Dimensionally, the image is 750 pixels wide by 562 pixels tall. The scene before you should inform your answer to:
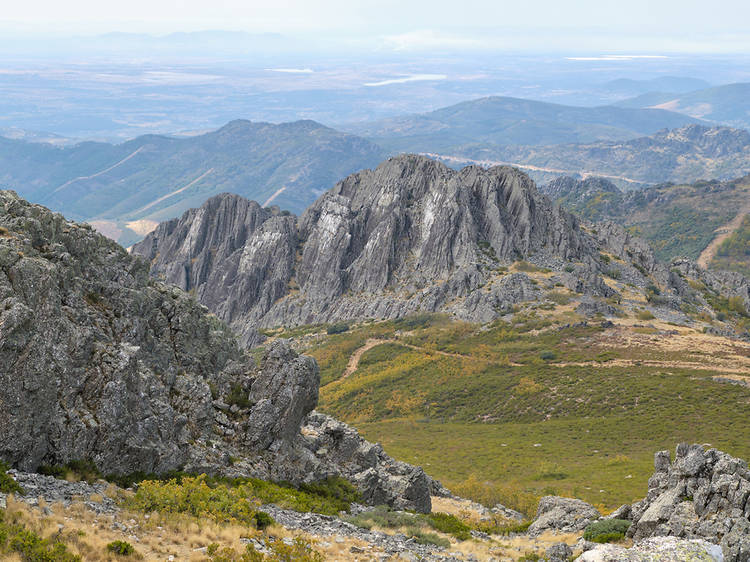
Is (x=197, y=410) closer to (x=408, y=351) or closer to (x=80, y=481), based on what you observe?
(x=80, y=481)

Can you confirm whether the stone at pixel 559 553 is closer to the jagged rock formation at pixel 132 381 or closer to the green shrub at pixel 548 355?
the jagged rock formation at pixel 132 381

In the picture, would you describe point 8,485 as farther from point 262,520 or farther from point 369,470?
point 369,470

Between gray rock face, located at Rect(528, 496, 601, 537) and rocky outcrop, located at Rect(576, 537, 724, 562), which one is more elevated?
rocky outcrop, located at Rect(576, 537, 724, 562)

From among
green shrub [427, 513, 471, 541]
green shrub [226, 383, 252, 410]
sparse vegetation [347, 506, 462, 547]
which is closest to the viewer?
Result: sparse vegetation [347, 506, 462, 547]

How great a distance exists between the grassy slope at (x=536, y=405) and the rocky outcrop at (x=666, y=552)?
27254mm

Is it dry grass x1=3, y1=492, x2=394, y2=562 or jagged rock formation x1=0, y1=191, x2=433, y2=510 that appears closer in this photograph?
dry grass x1=3, y1=492, x2=394, y2=562

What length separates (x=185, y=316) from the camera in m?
39.3

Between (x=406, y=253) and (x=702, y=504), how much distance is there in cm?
14381

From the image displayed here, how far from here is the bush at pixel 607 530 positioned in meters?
28.6

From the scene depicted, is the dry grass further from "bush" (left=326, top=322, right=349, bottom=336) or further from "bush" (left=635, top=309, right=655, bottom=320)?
"bush" (left=326, top=322, right=349, bottom=336)

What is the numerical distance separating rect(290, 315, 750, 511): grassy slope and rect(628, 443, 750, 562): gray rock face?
18.9 meters

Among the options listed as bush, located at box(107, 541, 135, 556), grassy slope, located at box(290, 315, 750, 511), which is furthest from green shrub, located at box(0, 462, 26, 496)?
grassy slope, located at box(290, 315, 750, 511)

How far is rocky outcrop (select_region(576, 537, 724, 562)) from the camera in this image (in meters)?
20.8

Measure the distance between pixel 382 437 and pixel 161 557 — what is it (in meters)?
62.9
